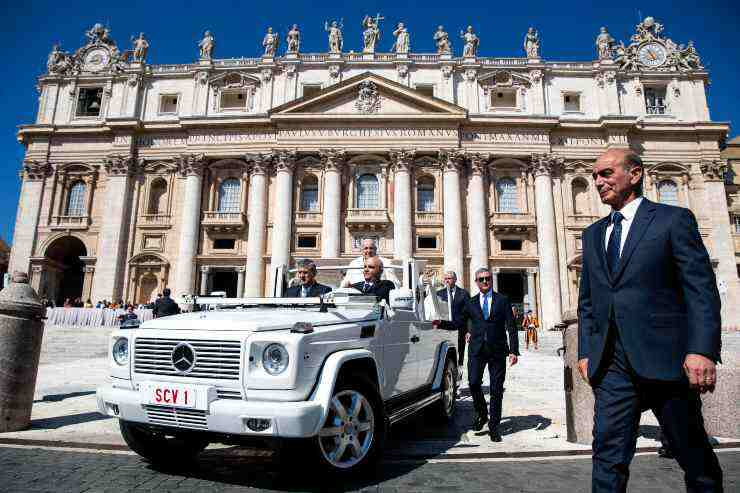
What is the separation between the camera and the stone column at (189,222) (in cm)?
2842

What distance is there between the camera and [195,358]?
11.6ft

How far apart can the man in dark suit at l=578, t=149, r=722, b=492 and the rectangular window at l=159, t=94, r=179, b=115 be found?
114 feet

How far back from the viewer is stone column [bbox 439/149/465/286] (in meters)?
27.5

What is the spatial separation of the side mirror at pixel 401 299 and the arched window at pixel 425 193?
80.8ft

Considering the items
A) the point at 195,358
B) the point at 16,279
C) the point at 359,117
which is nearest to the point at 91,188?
the point at 359,117

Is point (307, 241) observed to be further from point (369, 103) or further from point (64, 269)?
point (64, 269)

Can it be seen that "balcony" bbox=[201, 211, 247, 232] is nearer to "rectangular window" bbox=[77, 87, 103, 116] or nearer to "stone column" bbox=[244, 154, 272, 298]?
"stone column" bbox=[244, 154, 272, 298]

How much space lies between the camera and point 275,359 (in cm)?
338

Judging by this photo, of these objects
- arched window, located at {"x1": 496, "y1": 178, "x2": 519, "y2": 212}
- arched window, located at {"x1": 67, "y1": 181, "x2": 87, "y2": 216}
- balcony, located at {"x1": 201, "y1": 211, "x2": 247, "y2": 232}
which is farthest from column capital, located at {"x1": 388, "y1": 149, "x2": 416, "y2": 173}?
arched window, located at {"x1": 67, "y1": 181, "x2": 87, "y2": 216}

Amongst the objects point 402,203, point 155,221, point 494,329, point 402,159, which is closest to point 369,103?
point 402,159

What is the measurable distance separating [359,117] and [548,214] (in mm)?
13812

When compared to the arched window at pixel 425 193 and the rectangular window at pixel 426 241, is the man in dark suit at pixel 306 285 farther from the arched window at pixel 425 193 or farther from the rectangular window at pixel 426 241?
the arched window at pixel 425 193

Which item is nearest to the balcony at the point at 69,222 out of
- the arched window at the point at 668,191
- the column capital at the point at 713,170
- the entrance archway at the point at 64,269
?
the entrance archway at the point at 64,269

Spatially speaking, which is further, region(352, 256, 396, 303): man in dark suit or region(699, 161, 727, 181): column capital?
region(699, 161, 727, 181): column capital
